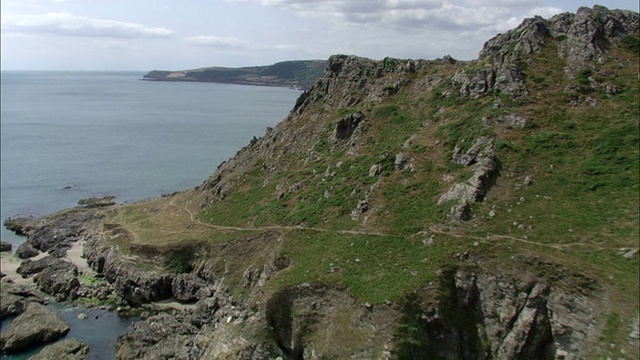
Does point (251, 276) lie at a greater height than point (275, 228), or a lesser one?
lesser

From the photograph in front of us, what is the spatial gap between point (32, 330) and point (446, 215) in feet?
151

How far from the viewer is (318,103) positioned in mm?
88312

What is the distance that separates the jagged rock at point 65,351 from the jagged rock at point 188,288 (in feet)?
41.8

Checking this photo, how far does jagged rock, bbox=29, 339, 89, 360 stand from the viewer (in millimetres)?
49062

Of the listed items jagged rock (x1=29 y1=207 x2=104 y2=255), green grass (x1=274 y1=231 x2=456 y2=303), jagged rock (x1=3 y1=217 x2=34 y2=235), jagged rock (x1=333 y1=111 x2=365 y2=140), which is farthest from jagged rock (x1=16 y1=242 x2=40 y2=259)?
jagged rock (x1=333 y1=111 x2=365 y2=140)

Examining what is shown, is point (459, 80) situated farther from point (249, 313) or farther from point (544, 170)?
point (249, 313)

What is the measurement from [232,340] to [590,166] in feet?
124

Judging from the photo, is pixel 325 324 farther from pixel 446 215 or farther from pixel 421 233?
pixel 446 215

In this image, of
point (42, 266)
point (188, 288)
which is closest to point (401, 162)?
point (188, 288)

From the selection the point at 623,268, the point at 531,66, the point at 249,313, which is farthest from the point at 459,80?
the point at 249,313

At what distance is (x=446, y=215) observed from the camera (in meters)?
49.6

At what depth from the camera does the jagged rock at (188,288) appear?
61.0 metres

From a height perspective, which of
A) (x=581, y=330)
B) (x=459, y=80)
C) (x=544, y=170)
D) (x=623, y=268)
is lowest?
(x=581, y=330)

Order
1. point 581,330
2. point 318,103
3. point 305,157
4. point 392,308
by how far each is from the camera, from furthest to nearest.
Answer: point 318,103 → point 305,157 → point 392,308 → point 581,330
